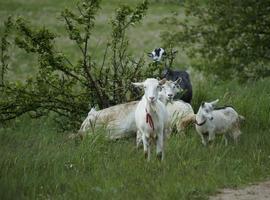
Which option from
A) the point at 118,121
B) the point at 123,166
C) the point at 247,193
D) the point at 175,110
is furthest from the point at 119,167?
the point at 175,110

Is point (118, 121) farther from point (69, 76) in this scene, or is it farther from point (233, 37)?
point (233, 37)

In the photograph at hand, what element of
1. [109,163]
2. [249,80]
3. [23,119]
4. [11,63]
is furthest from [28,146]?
[11,63]

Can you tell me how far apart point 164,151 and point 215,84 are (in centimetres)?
719

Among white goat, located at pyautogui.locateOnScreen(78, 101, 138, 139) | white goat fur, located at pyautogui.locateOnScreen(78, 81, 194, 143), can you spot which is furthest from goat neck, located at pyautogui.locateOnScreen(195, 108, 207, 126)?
white goat, located at pyautogui.locateOnScreen(78, 101, 138, 139)

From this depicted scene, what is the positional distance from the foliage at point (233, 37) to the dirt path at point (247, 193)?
7230mm

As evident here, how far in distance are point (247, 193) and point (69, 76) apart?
6037 mm

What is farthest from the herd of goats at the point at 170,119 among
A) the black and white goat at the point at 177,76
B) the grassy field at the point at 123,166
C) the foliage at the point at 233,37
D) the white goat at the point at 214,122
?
the foliage at the point at 233,37

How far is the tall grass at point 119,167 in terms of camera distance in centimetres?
857

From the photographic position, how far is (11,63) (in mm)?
29047

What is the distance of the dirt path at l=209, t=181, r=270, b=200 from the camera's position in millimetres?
8547

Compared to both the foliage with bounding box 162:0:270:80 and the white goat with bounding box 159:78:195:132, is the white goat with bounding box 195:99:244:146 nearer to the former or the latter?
the white goat with bounding box 159:78:195:132

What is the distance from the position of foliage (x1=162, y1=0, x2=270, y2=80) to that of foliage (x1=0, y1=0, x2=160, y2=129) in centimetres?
261

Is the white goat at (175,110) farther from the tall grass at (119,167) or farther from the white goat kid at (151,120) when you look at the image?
the white goat kid at (151,120)

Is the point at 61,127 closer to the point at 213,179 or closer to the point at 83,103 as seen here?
the point at 83,103
